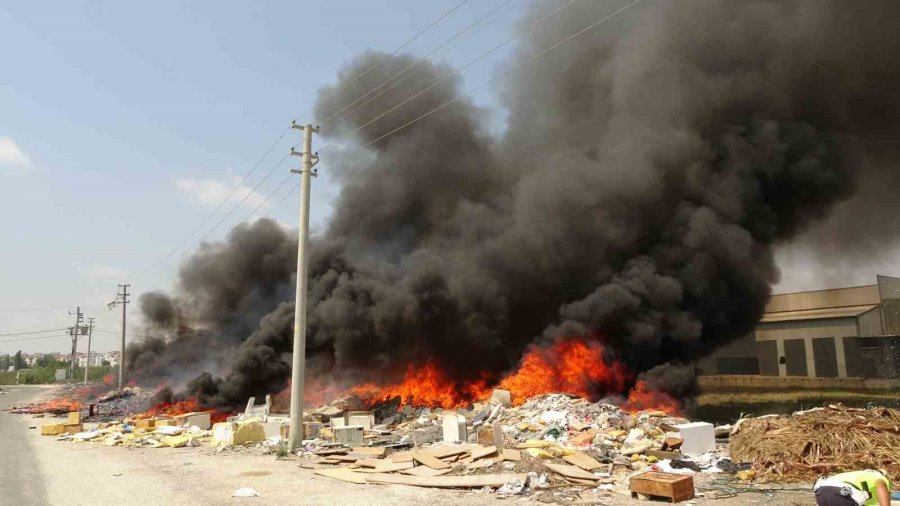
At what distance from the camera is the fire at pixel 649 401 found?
920 inches

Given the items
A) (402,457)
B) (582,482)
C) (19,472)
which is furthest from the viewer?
(402,457)

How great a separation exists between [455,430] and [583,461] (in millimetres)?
5164

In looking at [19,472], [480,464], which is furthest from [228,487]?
[19,472]

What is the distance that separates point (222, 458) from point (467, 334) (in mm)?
18357

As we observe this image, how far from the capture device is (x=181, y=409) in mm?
31750

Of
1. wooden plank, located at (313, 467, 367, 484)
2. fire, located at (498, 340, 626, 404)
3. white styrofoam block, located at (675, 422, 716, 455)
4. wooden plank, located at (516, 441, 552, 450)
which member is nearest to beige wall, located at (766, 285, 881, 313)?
fire, located at (498, 340, 626, 404)

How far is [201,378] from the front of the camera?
32.6m

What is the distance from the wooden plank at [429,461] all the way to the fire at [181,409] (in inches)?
791

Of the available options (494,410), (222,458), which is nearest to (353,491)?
(222,458)

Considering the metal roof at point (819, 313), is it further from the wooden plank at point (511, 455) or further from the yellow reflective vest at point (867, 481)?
the yellow reflective vest at point (867, 481)

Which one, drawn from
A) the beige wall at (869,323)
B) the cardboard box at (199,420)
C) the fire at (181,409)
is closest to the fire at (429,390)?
the fire at (181,409)

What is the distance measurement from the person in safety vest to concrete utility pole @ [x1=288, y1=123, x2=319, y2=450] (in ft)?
43.8

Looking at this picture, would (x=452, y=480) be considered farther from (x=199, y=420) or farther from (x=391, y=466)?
(x=199, y=420)

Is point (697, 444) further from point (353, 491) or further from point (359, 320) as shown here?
point (359, 320)
